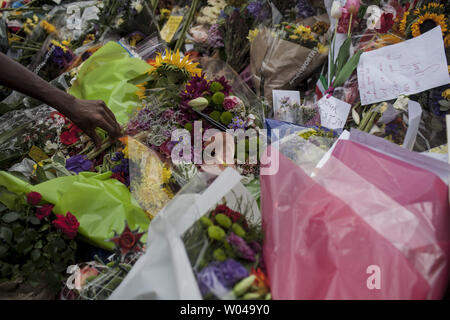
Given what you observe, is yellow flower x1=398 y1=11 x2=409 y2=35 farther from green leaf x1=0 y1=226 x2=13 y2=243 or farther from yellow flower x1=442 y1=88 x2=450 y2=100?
green leaf x1=0 y1=226 x2=13 y2=243

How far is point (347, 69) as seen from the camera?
1523 millimetres

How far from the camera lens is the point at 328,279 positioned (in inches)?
27.4

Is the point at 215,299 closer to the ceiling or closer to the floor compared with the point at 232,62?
closer to the floor

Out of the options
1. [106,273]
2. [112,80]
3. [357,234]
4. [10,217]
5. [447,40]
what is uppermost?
[447,40]

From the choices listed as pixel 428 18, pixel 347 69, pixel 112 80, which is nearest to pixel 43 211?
pixel 112 80

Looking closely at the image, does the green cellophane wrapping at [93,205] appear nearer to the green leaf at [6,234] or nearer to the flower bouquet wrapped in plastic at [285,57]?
the green leaf at [6,234]

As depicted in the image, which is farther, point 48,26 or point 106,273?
point 48,26

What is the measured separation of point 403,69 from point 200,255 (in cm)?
124

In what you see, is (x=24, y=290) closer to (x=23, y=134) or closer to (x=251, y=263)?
(x=251, y=263)

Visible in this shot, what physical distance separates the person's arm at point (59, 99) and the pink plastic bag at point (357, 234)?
0.81 meters

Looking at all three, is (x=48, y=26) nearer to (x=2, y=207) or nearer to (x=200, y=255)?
(x=2, y=207)
